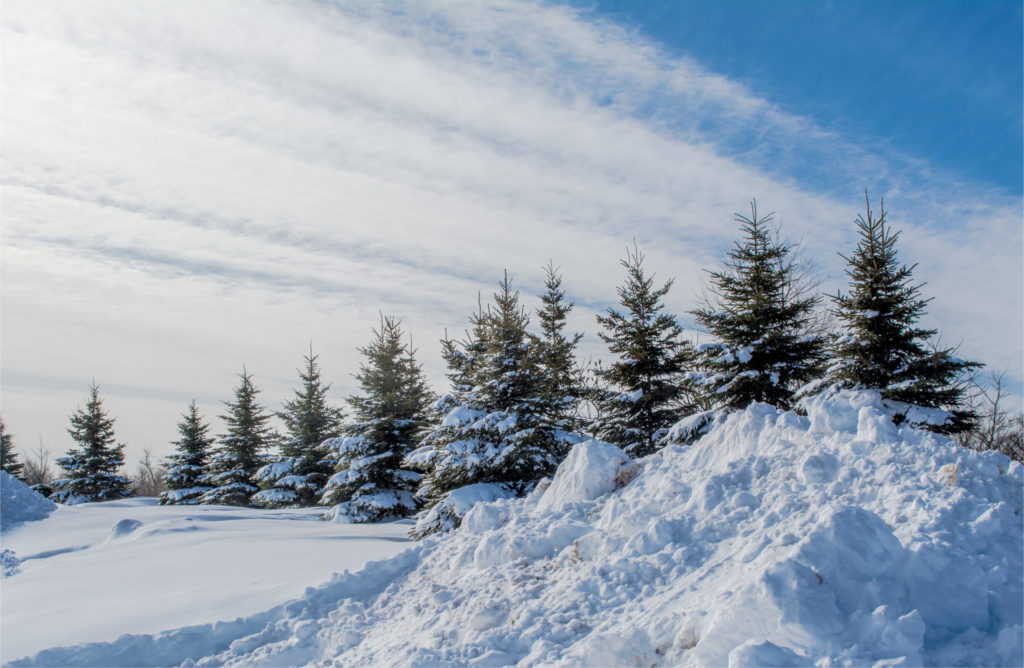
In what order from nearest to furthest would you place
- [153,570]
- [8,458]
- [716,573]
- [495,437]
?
[716,573], [153,570], [495,437], [8,458]

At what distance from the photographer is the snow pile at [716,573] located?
439 cm

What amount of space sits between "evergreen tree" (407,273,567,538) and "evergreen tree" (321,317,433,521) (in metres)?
4.36

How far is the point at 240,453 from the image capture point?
29094 millimetres

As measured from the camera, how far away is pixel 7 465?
3603cm

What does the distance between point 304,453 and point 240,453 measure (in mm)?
4396

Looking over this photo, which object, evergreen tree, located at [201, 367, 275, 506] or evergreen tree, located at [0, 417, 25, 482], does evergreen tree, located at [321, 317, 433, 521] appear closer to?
evergreen tree, located at [201, 367, 275, 506]

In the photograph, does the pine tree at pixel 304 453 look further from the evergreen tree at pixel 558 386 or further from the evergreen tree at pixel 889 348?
the evergreen tree at pixel 889 348

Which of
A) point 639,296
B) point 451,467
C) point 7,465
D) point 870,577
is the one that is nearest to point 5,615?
point 451,467

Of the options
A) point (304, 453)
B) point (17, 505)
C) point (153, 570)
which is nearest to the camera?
point (153, 570)

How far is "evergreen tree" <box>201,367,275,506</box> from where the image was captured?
2811cm

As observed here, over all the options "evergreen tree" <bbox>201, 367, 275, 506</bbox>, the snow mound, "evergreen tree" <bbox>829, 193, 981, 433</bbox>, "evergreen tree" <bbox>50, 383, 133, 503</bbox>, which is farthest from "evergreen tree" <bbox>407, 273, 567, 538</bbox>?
"evergreen tree" <bbox>50, 383, 133, 503</bbox>

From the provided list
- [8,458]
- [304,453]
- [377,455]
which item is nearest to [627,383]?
[377,455]

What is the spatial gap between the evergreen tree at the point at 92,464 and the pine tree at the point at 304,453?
1076cm

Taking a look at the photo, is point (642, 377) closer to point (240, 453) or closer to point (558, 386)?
point (558, 386)
